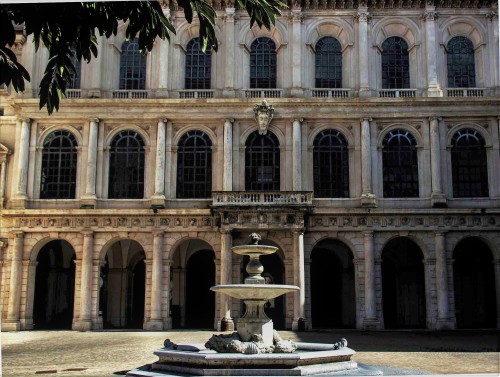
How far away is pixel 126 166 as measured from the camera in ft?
106

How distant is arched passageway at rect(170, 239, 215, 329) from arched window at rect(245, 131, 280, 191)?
14.9 ft

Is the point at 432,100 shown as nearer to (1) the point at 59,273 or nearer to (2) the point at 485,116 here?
(2) the point at 485,116

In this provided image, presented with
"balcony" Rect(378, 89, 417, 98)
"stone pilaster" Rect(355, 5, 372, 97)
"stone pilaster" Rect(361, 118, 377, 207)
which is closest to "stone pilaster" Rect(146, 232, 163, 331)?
"stone pilaster" Rect(361, 118, 377, 207)

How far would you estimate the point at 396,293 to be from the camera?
112 ft

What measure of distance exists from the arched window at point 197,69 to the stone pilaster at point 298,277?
342 inches

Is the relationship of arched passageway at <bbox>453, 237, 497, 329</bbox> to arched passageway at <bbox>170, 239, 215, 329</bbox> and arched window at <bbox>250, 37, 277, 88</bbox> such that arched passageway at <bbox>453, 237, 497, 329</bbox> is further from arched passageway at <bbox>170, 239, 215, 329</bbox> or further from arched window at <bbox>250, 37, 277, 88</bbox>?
arched window at <bbox>250, 37, 277, 88</bbox>

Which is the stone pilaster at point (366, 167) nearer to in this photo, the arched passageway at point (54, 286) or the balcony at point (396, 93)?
Answer: the balcony at point (396, 93)

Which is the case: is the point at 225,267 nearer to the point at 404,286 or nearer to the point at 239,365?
the point at 404,286

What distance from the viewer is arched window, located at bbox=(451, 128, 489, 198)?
31.8 m

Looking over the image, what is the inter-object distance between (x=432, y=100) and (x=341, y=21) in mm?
5834

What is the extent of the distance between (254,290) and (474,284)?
21.0 metres

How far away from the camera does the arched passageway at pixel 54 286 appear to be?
32750mm

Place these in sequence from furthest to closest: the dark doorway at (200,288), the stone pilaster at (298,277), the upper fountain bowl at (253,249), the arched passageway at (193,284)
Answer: the dark doorway at (200,288), the arched passageway at (193,284), the stone pilaster at (298,277), the upper fountain bowl at (253,249)

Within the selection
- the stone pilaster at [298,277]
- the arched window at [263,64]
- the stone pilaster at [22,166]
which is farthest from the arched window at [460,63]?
the stone pilaster at [22,166]
